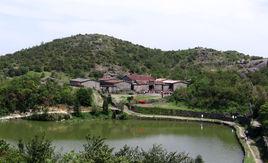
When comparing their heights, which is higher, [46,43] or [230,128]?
[46,43]

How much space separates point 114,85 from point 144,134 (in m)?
20.5

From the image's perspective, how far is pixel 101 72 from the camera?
77812mm

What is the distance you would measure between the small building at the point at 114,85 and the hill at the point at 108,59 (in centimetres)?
843

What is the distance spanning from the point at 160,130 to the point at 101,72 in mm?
29474

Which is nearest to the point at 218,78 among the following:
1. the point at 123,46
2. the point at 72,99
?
the point at 72,99

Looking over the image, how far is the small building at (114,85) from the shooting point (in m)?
67.5

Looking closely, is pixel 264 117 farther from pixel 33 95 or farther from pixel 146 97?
pixel 33 95

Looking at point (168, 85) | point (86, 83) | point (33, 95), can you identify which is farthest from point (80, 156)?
point (168, 85)

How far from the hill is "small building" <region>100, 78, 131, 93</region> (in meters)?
8.43

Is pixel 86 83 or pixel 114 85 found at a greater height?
pixel 86 83

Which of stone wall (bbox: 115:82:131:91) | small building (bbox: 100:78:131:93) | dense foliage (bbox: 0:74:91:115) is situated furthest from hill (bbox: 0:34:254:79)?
dense foliage (bbox: 0:74:91:115)

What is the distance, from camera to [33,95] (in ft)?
184

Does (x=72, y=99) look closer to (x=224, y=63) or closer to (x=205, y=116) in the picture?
(x=205, y=116)

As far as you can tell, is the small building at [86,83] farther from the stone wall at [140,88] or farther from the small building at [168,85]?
the small building at [168,85]
